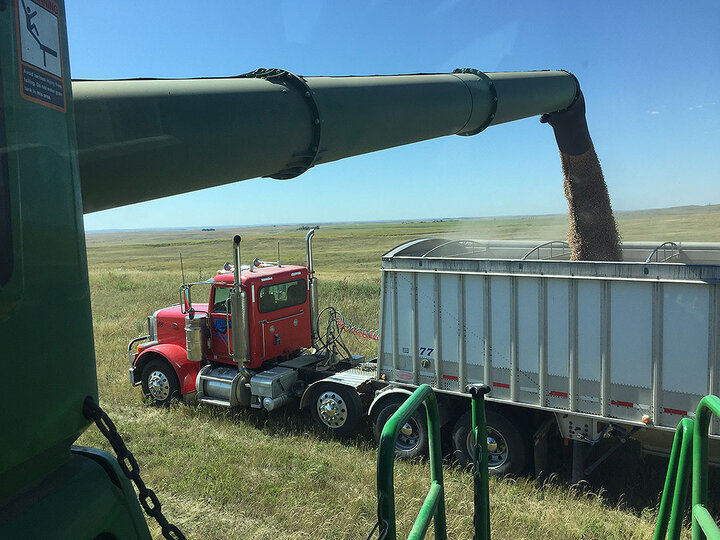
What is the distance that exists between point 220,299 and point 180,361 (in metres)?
1.27

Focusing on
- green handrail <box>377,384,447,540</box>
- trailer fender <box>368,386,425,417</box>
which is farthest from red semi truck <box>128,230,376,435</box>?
green handrail <box>377,384,447,540</box>

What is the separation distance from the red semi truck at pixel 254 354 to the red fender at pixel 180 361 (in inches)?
0.6

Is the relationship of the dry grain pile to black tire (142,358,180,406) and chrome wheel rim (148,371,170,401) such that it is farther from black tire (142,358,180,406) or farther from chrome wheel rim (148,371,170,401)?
chrome wheel rim (148,371,170,401)

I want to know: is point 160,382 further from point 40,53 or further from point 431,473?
point 40,53

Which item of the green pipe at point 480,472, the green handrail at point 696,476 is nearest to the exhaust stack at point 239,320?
the green pipe at point 480,472

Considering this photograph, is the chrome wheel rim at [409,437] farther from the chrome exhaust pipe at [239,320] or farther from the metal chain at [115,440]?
the metal chain at [115,440]

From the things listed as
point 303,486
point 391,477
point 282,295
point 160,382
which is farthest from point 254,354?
point 391,477

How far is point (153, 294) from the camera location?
26.6 metres

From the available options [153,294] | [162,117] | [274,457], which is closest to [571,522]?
[274,457]

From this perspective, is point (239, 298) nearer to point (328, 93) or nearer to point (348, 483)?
point (348, 483)

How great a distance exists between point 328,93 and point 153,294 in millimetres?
25170

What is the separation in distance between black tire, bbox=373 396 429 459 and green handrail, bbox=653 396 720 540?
406cm

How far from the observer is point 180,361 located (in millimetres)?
9930

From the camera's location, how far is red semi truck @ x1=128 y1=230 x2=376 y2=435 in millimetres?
8797
